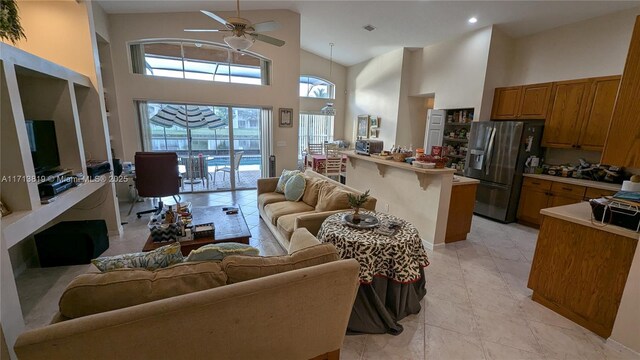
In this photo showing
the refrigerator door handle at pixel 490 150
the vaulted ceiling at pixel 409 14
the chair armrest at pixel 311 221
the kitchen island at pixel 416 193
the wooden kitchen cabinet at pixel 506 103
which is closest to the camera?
the chair armrest at pixel 311 221

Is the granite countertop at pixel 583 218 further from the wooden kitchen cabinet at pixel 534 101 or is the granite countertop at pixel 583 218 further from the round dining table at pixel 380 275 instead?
the wooden kitchen cabinet at pixel 534 101

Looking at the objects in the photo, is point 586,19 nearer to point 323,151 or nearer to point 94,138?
point 323,151

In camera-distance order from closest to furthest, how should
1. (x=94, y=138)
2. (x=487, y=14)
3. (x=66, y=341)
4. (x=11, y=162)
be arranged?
(x=66, y=341)
(x=11, y=162)
(x=94, y=138)
(x=487, y=14)

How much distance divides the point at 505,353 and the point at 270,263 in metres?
1.77

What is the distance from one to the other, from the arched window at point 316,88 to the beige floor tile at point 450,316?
7018 millimetres

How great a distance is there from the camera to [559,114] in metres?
3.96

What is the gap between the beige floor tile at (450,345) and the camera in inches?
69.2

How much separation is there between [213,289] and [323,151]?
7.08 meters

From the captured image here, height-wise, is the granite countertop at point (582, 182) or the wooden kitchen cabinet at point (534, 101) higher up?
the wooden kitchen cabinet at point (534, 101)

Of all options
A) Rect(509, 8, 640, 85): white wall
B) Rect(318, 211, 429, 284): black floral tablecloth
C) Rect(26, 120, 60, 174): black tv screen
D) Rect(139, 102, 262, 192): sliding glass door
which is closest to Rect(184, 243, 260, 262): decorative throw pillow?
Rect(318, 211, 429, 284): black floral tablecloth

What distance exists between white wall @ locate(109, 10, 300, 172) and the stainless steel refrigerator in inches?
146

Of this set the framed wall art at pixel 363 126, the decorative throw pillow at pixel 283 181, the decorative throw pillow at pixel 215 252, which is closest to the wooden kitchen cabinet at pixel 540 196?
the decorative throw pillow at pixel 283 181

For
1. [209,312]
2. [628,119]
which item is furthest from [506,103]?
[209,312]

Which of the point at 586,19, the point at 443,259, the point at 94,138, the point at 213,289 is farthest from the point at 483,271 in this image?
the point at 94,138
